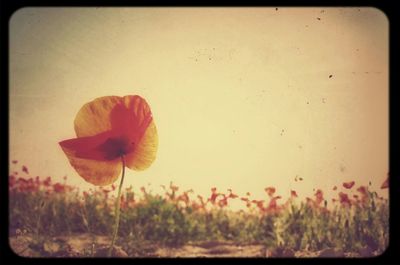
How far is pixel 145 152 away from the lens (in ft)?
7.78

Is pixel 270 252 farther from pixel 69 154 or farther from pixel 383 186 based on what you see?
pixel 69 154

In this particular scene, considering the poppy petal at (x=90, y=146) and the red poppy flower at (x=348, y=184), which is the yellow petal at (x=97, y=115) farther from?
the red poppy flower at (x=348, y=184)

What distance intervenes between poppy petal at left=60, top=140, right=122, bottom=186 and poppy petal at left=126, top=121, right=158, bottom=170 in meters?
0.06

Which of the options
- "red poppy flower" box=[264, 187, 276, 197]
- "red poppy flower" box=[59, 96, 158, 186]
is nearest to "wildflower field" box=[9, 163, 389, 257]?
"red poppy flower" box=[264, 187, 276, 197]

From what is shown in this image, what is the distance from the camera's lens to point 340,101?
236cm

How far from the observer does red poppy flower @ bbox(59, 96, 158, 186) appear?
92.7 inches

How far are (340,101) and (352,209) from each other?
1.64ft

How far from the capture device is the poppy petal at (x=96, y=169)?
237cm

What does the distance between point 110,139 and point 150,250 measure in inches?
21.2

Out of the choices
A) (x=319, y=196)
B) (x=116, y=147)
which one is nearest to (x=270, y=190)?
(x=319, y=196)

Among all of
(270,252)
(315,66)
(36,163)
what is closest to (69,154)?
(36,163)

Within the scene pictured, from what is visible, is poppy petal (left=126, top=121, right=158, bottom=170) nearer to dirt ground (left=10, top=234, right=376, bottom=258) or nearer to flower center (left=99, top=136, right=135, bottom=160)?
flower center (left=99, top=136, right=135, bottom=160)

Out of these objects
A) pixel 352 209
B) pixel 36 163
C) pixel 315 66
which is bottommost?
pixel 352 209
